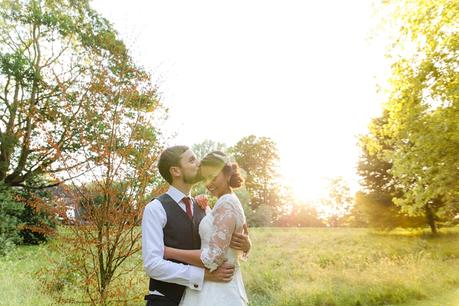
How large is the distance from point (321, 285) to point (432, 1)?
24.0 feet

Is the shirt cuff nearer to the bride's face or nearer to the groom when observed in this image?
the groom

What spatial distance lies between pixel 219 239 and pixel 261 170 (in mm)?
48713

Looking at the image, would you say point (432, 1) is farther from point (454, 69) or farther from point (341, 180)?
point (341, 180)

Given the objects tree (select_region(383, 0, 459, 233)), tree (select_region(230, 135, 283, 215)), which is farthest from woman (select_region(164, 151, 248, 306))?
tree (select_region(230, 135, 283, 215))

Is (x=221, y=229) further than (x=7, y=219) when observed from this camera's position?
No

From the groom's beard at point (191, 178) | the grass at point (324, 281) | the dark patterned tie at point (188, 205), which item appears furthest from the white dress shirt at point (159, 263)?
the grass at point (324, 281)

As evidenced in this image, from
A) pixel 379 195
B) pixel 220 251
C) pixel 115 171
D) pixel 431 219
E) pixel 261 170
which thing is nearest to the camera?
pixel 220 251

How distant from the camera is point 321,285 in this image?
35.1ft

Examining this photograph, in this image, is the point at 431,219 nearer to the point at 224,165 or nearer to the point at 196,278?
the point at 224,165

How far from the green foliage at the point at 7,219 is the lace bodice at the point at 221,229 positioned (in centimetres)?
1443

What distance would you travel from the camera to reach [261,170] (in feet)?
168

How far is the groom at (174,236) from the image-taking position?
112 inches

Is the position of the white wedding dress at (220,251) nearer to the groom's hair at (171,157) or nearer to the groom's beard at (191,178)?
the groom's beard at (191,178)

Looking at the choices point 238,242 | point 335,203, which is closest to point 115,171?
point 238,242
